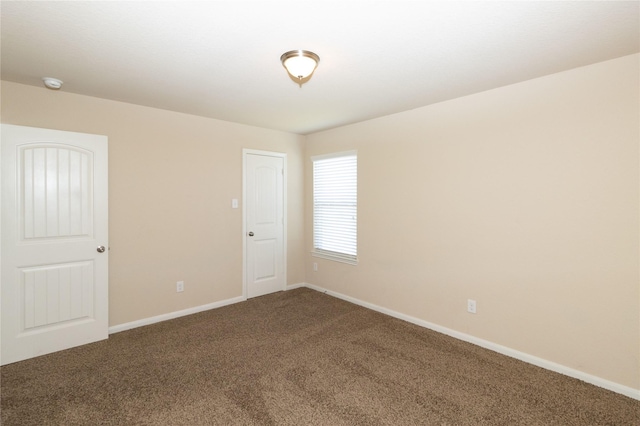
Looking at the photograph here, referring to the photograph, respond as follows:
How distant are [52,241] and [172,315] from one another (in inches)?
58.2

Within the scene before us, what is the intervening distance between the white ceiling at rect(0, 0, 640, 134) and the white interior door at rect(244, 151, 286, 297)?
5.05 feet

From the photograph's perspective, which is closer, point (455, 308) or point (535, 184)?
point (535, 184)

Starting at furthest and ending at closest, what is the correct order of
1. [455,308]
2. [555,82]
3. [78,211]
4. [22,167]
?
[455,308], [78,211], [22,167], [555,82]

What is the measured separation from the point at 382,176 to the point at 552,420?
9.02 ft

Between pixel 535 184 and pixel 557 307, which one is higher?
pixel 535 184

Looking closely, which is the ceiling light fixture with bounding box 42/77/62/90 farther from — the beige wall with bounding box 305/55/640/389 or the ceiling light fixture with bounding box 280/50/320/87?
the beige wall with bounding box 305/55/640/389

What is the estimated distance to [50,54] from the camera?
229cm

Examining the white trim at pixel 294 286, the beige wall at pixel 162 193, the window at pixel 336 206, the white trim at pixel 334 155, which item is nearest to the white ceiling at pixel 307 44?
the beige wall at pixel 162 193

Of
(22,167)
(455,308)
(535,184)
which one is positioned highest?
(22,167)

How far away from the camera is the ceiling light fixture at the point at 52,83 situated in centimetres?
274

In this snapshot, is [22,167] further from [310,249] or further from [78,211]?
[310,249]

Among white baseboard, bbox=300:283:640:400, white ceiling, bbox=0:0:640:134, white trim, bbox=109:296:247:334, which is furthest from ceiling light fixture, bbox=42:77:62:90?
white baseboard, bbox=300:283:640:400

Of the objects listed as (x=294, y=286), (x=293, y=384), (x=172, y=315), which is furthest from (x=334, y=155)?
(x=293, y=384)

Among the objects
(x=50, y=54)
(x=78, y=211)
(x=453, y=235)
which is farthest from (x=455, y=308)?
(x=50, y=54)
